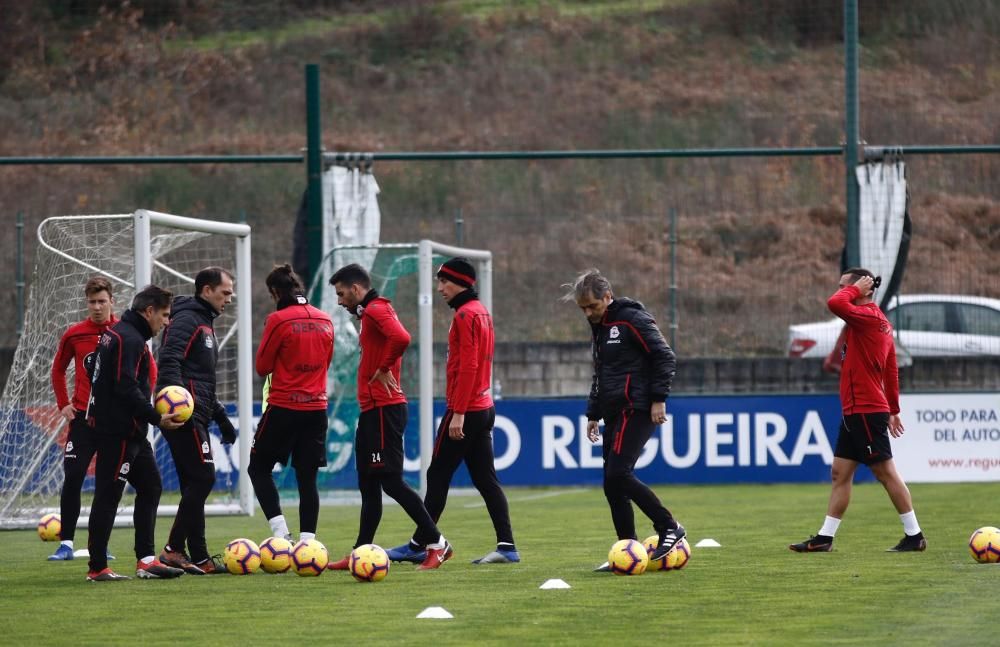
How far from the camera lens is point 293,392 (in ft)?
34.6

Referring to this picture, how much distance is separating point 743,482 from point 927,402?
8.01ft

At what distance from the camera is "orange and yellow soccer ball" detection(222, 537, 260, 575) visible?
34.5 feet

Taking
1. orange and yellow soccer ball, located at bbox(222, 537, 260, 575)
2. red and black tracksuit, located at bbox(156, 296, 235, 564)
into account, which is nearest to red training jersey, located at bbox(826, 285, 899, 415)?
orange and yellow soccer ball, located at bbox(222, 537, 260, 575)

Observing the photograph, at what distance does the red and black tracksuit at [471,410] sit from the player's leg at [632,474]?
102 centimetres

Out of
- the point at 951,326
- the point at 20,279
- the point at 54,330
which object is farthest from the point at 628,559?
the point at 951,326

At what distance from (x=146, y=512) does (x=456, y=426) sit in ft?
6.95

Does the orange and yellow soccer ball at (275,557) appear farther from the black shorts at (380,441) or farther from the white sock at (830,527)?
the white sock at (830,527)

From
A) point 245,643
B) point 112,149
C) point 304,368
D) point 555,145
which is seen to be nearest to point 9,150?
point 112,149

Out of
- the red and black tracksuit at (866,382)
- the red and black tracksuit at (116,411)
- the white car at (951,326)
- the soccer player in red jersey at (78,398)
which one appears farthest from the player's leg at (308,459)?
the white car at (951,326)

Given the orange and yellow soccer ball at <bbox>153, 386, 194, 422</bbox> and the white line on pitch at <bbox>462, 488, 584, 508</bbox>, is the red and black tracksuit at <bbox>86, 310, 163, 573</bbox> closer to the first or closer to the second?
the orange and yellow soccer ball at <bbox>153, 386, 194, 422</bbox>

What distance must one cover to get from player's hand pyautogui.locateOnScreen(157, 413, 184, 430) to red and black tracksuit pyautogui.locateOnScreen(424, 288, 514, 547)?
180 centimetres

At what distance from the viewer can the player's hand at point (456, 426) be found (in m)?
10.5

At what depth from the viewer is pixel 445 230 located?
26.0 m

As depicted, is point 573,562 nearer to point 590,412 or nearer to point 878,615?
point 590,412
